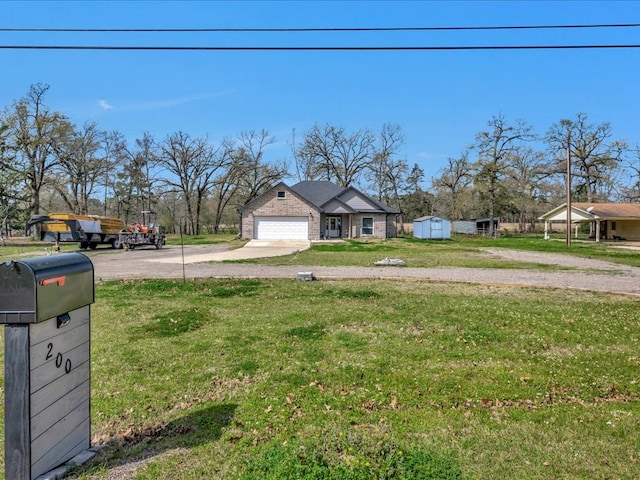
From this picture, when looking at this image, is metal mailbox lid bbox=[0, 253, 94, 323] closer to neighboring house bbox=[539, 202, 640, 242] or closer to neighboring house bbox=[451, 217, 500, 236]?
neighboring house bbox=[539, 202, 640, 242]

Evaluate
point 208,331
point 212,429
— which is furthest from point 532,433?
point 208,331

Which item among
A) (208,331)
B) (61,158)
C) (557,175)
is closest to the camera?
(208,331)

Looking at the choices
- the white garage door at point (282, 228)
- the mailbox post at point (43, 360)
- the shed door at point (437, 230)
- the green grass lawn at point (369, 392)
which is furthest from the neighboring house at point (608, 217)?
the mailbox post at point (43, 360)

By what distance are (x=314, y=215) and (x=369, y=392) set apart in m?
28.2

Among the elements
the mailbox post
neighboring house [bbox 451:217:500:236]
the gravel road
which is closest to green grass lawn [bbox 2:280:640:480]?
the mailbox post

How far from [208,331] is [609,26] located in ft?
25.7

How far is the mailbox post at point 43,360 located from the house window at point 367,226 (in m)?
32.6

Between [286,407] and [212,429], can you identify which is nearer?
[212,429]

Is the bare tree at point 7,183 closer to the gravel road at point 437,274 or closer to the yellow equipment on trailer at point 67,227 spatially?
the yellow equipment on trailer at point 67,227

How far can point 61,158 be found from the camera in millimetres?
36844

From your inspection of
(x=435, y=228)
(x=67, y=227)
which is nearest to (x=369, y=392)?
(x=67, y=227)

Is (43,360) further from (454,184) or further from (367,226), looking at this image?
(454,184)

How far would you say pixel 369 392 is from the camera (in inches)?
142

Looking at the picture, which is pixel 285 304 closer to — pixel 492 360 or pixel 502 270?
pixel 492 360
